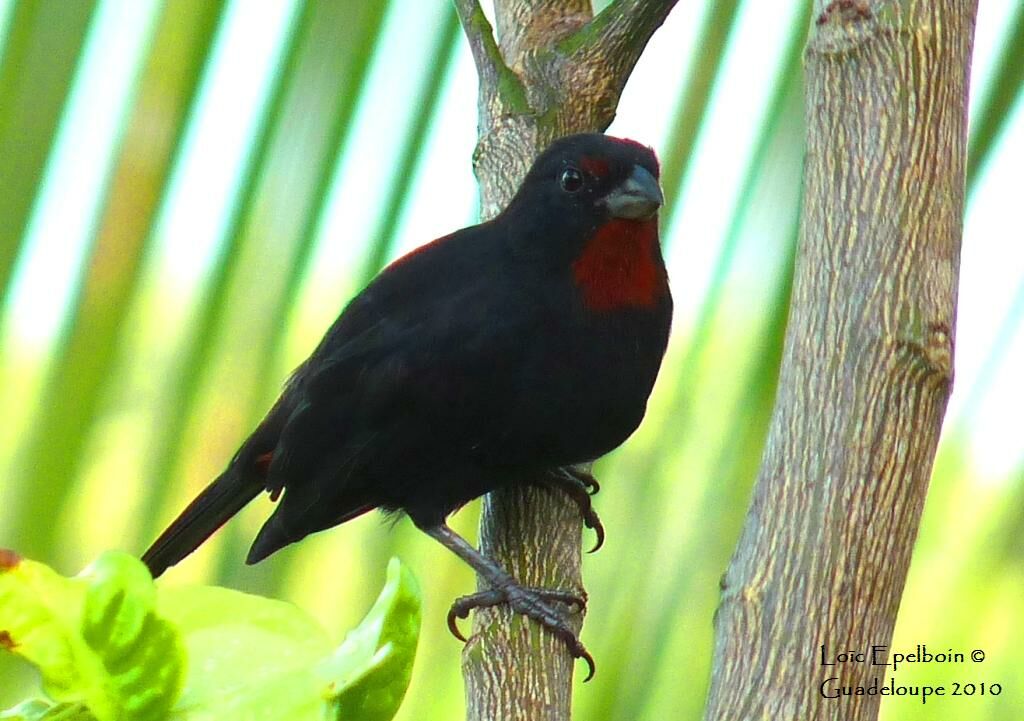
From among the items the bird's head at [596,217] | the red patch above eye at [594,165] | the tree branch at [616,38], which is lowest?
the bird's head at [596,217]

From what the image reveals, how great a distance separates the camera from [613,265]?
164cm

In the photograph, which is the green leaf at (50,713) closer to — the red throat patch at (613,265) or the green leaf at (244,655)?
the green leaf at (244,655)

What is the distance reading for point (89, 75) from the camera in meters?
2.04

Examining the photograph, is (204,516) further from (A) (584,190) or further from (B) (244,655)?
(B) (244,655)

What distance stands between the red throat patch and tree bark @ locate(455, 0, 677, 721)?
0.52ft

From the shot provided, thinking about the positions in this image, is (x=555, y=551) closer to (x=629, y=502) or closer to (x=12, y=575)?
(x=629, y=502)

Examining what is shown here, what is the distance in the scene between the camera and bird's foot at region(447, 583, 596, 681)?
1423 mm

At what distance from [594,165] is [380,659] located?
134cm

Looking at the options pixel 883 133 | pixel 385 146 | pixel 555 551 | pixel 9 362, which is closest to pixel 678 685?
pixel 555 551

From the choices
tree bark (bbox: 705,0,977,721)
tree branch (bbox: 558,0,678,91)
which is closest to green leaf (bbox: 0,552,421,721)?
tree bark (bbox: 705,0,977,721)

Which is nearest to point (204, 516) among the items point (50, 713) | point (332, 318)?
point (332, 318)

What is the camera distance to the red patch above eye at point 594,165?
159cm

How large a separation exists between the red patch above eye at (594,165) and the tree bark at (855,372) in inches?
20.4

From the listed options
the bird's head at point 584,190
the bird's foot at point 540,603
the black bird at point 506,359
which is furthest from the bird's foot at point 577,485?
the bird's head at point 584,190
